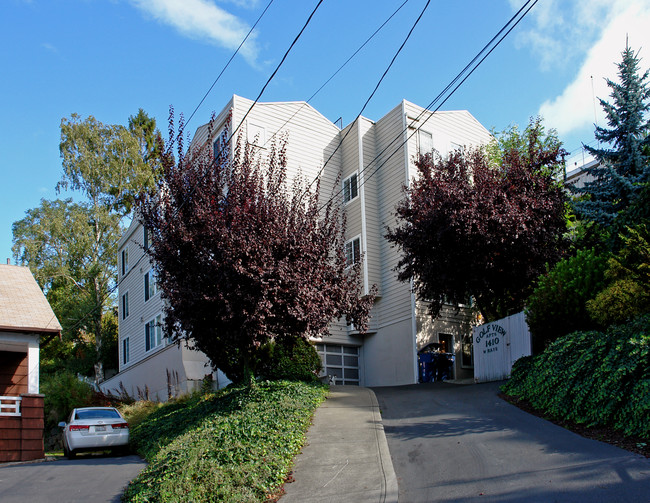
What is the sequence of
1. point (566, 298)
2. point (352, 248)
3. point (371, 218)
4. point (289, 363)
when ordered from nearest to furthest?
point (566, 298) < point (289, 363) < point (352, 248) < point (371, 218)

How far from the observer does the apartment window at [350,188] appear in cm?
2458

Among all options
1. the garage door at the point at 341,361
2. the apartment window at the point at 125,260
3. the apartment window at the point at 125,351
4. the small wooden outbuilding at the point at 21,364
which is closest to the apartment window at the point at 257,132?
the garage door at the point at 341,361

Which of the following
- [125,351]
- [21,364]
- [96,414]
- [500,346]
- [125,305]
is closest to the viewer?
[96,414]

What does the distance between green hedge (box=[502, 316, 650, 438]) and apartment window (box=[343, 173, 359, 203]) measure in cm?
1253

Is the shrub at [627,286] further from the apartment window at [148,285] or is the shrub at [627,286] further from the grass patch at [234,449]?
the apartment window at [148,285]

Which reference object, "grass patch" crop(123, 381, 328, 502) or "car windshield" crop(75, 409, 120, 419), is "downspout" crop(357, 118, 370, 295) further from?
"car windshield" crop(75, 409, 120, 419)

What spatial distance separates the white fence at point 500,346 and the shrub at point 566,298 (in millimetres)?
573

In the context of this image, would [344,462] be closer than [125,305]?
Yes

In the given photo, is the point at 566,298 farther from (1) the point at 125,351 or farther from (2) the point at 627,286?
(1) the point at 125,351

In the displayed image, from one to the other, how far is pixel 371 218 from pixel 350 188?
1.59m

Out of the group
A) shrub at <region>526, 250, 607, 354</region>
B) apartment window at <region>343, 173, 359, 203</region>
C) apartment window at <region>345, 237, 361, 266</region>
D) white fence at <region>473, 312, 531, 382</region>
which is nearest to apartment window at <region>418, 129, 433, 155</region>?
apartment window at <region>343, 173, 359, 203</region>

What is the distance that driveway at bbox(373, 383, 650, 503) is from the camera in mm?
8062

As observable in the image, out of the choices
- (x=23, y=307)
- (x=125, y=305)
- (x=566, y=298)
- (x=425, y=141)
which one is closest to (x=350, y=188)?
(x=425, y=141)

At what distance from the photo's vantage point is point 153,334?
27922 mm
